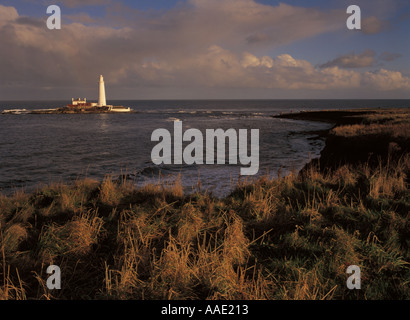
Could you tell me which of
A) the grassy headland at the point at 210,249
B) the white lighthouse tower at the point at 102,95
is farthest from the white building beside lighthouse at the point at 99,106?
the grassy headland at the point at 210,249

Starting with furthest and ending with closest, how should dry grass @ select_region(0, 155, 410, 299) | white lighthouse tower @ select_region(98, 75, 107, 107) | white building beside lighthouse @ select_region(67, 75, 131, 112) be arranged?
white lighthouse tower @ select_region(98, 75, 107, 107)
white building beside lighthouse @ select_region(67, 75, 131, 112)
dry grass @ select_region(0, 155, 410, 299)

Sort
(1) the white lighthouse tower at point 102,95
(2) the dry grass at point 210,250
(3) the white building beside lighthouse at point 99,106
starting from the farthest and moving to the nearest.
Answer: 1. (1) the white lighthouse tower at point 102,95
2. (3) the white building beside lighthouse at point 99,106
3. (2) the dry grass at point 210,250

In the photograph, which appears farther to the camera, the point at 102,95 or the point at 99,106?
the point at 102,95

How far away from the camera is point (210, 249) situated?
448cm

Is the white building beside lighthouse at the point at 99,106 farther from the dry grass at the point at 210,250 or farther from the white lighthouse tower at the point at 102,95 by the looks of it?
the dry grass at the point at 210,250

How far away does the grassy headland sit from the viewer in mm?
3928

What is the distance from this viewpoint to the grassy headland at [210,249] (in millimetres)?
3928

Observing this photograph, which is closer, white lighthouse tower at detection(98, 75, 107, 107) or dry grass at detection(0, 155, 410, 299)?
dry grass at detection(0, 155, 410, 299)

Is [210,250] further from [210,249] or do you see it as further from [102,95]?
[102,95]

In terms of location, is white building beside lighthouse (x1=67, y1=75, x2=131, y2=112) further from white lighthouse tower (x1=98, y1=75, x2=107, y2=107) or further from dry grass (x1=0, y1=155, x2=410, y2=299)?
dry grass (x1=0, y1=155, x2=410, y2=299)

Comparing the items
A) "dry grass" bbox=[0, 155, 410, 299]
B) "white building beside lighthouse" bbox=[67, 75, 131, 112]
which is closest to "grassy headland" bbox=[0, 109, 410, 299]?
"dry grass" bbox=[0, 155, 410, 299]

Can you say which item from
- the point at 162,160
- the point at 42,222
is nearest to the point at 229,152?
the point at 162,160

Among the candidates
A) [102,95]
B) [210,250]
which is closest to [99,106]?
[102,95]
